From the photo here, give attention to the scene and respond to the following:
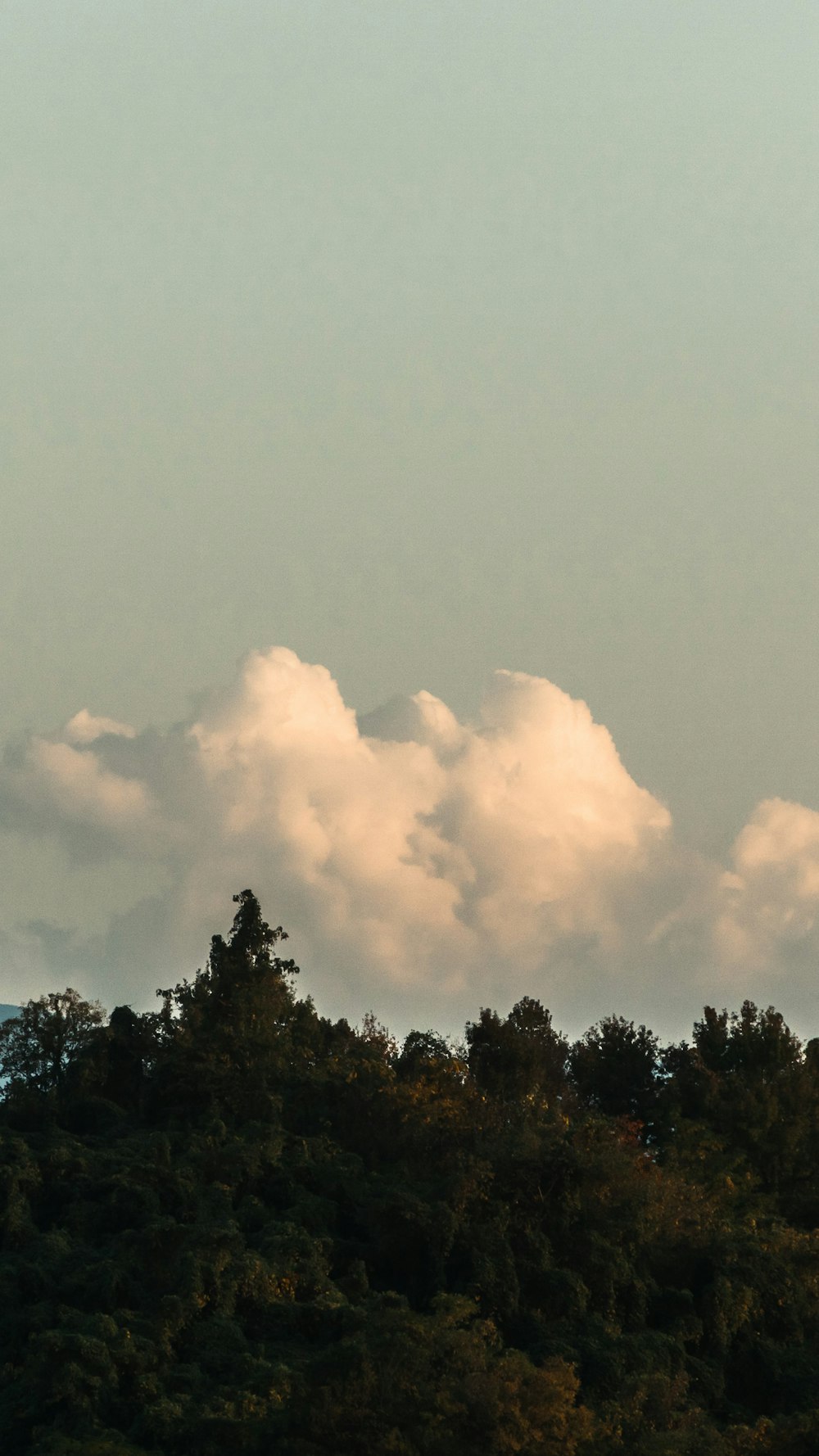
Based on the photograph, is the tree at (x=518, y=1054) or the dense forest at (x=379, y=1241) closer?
the dense forest at (x=379, y=1241)

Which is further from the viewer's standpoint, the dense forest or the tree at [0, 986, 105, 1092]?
the tree at [0, 986, 105, 1092]

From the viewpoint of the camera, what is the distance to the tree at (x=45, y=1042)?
253 ft

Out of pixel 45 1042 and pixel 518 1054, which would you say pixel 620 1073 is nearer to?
pixel 518 1054

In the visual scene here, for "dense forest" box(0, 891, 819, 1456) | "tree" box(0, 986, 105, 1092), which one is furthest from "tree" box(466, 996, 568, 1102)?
"tree" box(0, 986, 105, 1092)

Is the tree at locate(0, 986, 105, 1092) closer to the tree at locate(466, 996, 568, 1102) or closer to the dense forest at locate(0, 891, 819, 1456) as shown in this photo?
the dense forest at locate(0, 891, 819, 1456)

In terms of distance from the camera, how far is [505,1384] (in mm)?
43281

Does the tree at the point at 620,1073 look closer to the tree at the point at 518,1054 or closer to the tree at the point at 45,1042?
the tree at the point at 518,1054

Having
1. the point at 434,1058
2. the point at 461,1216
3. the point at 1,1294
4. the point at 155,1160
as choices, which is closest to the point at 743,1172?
the point at 434,1058

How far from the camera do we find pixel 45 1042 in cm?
7756

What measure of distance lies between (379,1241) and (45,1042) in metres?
24.4

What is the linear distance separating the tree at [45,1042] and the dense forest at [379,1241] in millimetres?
98

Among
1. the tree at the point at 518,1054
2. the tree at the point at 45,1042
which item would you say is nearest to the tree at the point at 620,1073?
the tree at the point at 518,1054

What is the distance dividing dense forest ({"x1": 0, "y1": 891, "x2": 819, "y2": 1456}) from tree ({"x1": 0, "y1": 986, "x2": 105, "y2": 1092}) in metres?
0.10

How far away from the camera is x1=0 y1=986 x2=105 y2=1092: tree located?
77250mm
